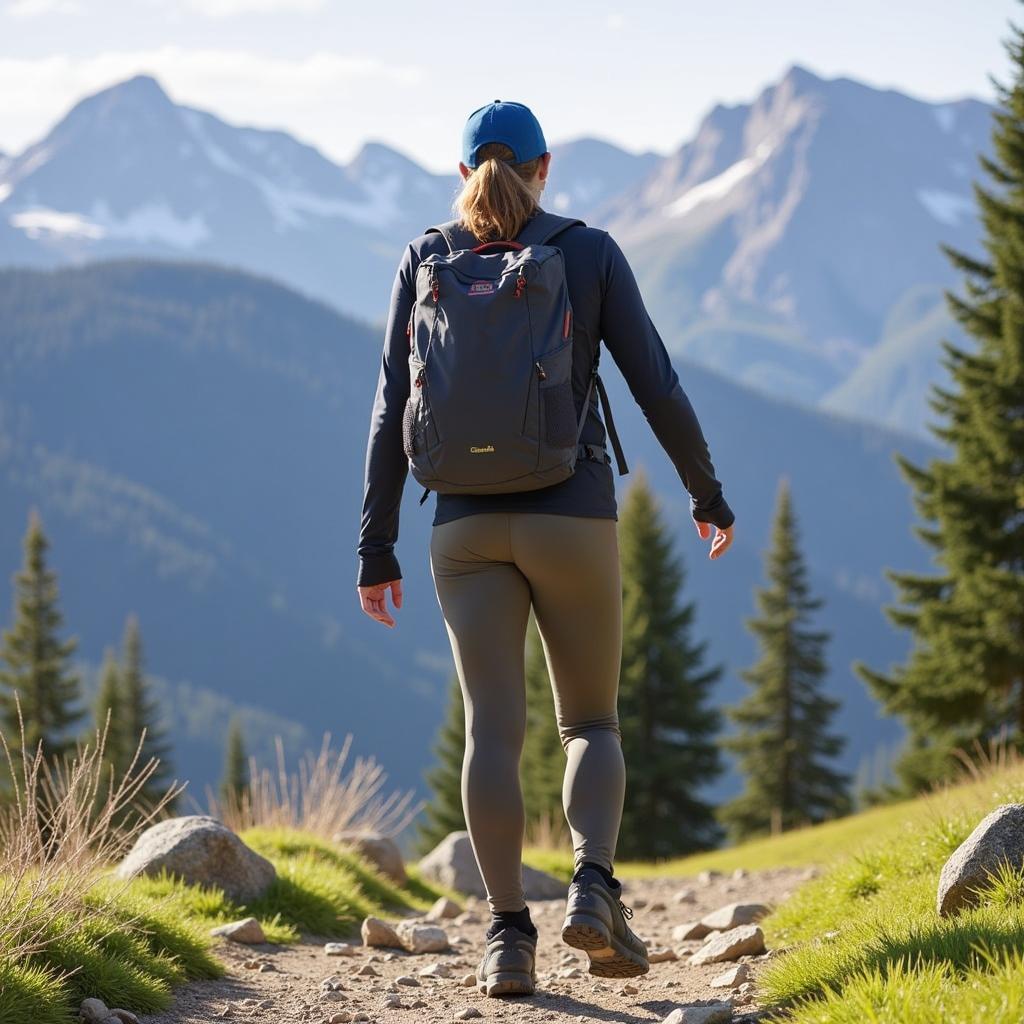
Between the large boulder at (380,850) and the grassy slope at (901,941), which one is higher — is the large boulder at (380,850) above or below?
below

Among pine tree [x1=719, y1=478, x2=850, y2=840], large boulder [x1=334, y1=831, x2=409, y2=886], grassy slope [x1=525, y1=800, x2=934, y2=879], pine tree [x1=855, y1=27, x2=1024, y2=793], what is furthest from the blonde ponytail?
pine tree [x1=719, y1=478, x2=850, y2=840]

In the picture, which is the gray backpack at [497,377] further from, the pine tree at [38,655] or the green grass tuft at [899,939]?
the pine tree at [38,655]

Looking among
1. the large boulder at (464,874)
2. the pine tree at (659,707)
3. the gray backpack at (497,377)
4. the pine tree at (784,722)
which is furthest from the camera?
the pine tree at (784,722)

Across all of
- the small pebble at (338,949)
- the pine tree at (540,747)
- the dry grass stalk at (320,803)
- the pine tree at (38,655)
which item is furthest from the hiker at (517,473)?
the pine tree at (38,655)

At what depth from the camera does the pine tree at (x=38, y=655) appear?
118ft

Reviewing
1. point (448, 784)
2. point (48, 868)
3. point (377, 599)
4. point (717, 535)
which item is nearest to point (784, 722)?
point (448, 784)

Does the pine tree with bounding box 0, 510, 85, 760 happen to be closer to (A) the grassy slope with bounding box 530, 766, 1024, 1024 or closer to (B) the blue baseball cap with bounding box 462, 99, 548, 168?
(A) the grassy slope with bounding box 530, 766, 1024, 1024

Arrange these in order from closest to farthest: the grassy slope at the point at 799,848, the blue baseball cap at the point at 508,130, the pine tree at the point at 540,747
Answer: the blue baseball cap at the point at 508,130, the grassy slope at the point at 799,848, the pine tree at the point at 540,747

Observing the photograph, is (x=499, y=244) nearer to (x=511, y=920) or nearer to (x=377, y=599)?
(x=377, y=599)

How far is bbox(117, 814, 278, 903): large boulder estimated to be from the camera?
19.8 ft

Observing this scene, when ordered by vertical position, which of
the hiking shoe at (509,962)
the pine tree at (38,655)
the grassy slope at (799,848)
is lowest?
the pine tree at (38,655)

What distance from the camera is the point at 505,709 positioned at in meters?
4.03

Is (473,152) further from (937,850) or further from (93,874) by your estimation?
(937,850)

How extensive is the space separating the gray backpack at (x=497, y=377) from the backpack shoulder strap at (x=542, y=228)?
0.36ft
